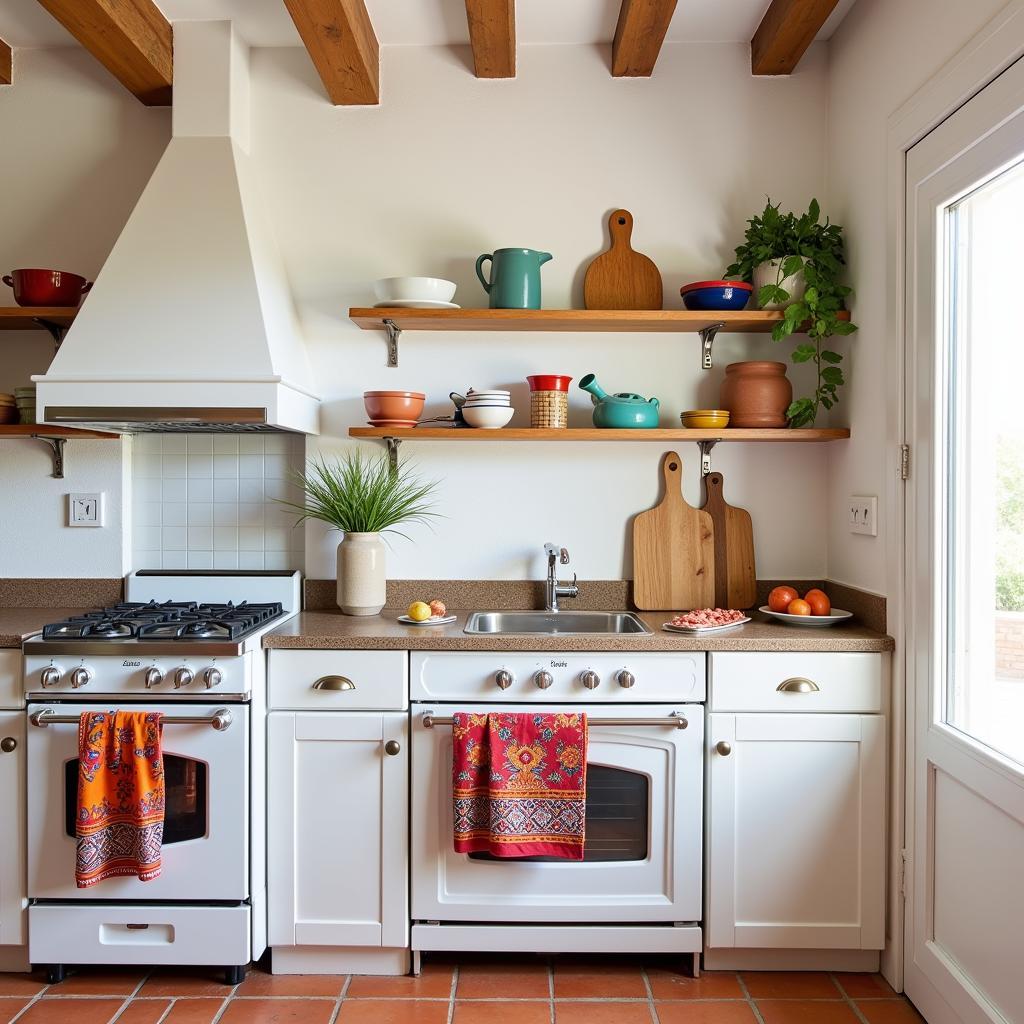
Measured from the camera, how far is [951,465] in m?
1.96

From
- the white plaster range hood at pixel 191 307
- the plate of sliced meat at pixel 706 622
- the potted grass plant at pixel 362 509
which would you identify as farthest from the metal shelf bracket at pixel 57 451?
the plate of sliced meat at pixel 706 622

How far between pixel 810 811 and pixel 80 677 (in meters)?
1.88

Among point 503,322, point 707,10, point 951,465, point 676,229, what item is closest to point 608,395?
point 503,322

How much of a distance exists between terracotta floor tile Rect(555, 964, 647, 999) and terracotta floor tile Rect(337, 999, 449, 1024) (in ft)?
1.00

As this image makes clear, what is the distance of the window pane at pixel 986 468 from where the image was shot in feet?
5.68

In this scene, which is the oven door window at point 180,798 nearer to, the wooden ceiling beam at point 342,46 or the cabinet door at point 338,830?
the cabinet door at point 338,830

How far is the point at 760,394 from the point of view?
2.53 metres

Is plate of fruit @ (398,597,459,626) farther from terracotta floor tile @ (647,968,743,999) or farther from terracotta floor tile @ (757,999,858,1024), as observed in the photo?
terracotta floor tile @ (757,999,858,1024)

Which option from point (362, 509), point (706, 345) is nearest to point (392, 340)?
point (362, 509)

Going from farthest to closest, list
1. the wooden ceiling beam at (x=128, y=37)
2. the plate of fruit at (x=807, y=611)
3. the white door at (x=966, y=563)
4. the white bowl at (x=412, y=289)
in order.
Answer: the white bowl at (x=412, y=289) < the plate of fruit at (x=807, y=611) < the wooden ceiling beam at (x=128, y=37) < the white door at (x=966, y=563)

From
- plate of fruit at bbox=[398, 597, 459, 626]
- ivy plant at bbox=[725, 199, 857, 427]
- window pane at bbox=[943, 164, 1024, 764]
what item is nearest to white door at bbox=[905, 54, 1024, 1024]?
window pane at bbox=[943, 164, 1024, 764]

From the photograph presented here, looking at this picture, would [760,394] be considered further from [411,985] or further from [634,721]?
[411,985]

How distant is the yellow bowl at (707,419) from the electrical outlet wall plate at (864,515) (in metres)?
0.44

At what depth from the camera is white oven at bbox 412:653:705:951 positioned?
7.15 ft
